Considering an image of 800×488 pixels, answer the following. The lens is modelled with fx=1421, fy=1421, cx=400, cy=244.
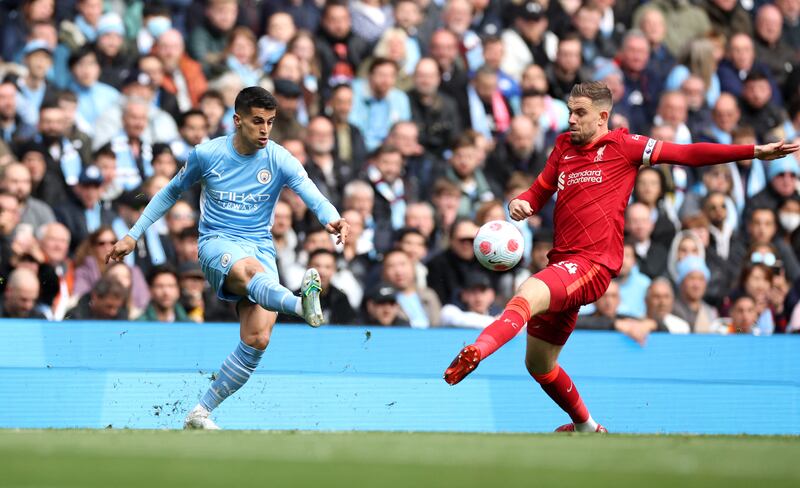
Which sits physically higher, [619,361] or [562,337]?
[562,337]

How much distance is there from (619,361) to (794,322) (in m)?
2.72

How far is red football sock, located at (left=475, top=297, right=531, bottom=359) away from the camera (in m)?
8.00

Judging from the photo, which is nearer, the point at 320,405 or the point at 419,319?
the point at 320,405

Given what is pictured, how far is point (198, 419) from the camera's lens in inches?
352

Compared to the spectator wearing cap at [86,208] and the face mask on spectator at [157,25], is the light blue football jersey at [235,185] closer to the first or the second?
the spectator wearing cap at [86,208]

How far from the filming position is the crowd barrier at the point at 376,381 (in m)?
9.68

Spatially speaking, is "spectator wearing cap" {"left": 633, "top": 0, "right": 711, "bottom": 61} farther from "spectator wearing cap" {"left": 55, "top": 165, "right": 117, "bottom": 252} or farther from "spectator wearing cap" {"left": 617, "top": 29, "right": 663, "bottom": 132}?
"spectator wearing cap" {"left": 55, "top": 165, "right": 117, "bottom": 252}

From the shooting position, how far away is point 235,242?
8.94 m

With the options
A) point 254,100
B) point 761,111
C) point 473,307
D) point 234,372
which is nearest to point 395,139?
point 473,307

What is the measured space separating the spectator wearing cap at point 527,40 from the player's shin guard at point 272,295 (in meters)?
7.16

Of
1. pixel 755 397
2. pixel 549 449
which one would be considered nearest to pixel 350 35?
pixel 755 397

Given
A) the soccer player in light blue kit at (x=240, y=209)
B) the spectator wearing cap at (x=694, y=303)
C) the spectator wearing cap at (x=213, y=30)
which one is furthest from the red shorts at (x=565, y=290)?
the spectator wearing cap at (x=213, y=30)

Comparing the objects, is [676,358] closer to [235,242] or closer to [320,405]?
[320,405]

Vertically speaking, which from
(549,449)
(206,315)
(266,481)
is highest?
(266,481)
